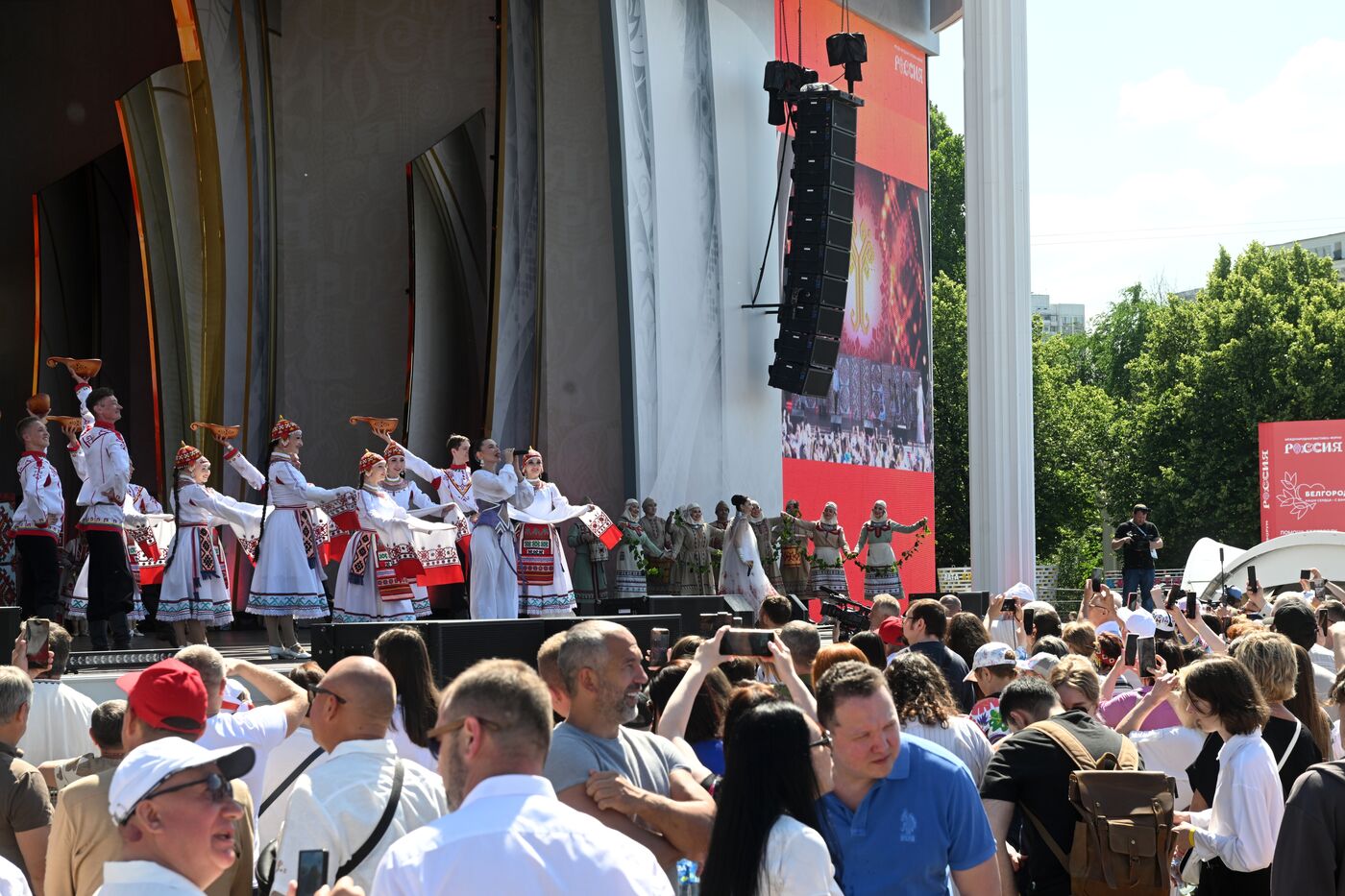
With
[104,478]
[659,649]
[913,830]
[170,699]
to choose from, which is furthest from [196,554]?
[913,830]

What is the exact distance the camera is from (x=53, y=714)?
16.0 ft

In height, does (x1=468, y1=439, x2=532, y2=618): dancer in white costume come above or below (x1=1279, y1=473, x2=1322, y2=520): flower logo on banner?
below

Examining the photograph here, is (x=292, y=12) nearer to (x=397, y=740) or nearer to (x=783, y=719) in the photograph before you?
(x=397, y=740)

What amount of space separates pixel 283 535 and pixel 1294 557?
650 inches

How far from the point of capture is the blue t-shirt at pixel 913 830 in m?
3.03

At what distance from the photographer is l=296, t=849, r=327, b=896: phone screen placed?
7.03 ft

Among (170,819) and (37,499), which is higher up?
(37,499)

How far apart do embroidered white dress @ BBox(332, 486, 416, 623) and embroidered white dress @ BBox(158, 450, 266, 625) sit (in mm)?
780

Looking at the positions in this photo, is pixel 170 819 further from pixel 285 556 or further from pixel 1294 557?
pixel 1294 557

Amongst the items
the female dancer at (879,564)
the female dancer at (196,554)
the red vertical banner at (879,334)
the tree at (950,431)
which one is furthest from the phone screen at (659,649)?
the tree at (950,431)

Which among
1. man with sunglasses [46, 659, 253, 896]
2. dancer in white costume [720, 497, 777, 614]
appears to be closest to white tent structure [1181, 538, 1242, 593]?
dancer in white costume [720, 497, 777, 614]

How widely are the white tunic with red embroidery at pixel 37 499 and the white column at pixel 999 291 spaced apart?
10.5 metres

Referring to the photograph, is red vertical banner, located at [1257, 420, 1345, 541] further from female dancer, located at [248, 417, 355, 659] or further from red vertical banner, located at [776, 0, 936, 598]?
female dancer, located at [248, 417, 355, 659]

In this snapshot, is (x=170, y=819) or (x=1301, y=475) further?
(x=1301, y=475)
